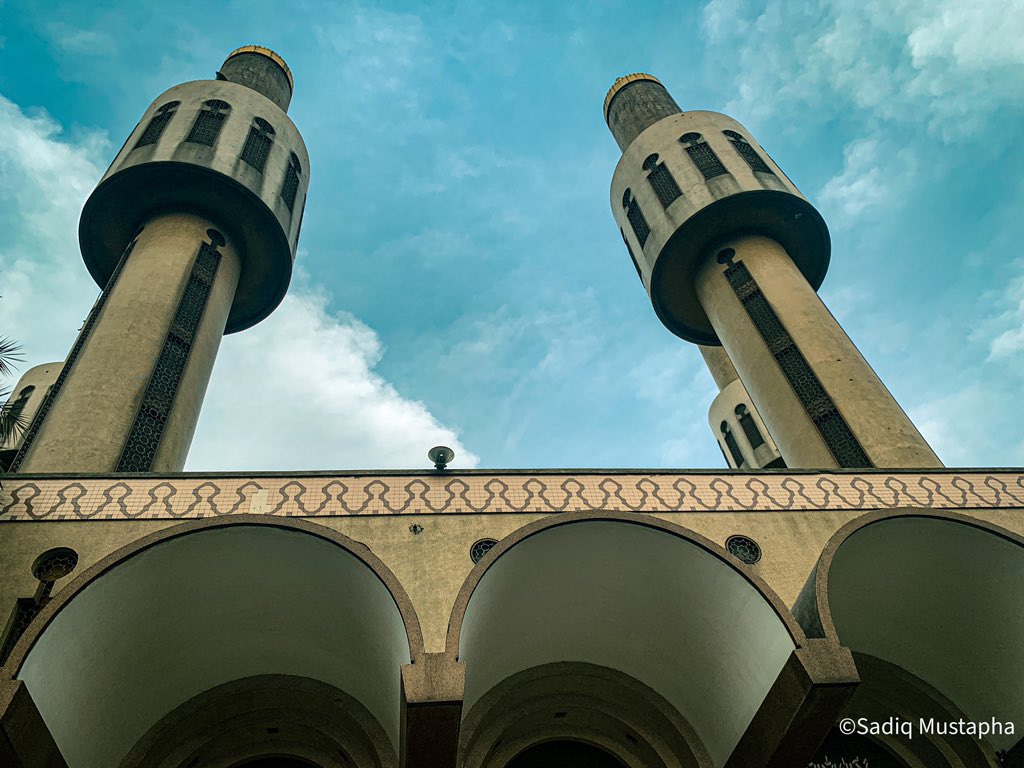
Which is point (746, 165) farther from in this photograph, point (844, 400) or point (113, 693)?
point (113, 693)

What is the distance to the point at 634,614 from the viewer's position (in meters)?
8.89

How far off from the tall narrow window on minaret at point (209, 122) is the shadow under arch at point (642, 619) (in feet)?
39.3

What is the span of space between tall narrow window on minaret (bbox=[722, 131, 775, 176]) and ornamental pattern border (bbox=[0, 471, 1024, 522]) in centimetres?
926

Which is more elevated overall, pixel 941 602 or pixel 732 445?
pixel 732 445

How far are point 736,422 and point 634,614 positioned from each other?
16.7 m

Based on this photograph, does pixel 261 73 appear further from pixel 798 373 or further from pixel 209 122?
pixel 798 373

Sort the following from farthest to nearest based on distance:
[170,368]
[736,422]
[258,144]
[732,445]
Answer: [732,445] → [736,422] → [258,144] → [170,368]

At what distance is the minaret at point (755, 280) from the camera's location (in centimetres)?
1335

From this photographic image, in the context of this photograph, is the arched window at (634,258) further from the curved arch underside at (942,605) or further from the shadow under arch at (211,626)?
the shadow under arch at (211,626)

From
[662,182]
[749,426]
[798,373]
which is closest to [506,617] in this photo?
[798,373]

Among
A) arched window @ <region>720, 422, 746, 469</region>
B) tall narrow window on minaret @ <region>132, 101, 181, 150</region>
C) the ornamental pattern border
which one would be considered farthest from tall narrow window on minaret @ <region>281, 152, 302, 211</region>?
arched window @ <region>720, 422, 746, 469</region>

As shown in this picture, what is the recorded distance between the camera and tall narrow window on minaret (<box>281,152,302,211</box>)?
17.4 m

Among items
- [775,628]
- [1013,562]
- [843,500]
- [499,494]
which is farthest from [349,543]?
[1013,562]

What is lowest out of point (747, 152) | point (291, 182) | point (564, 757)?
point (564, 757)
